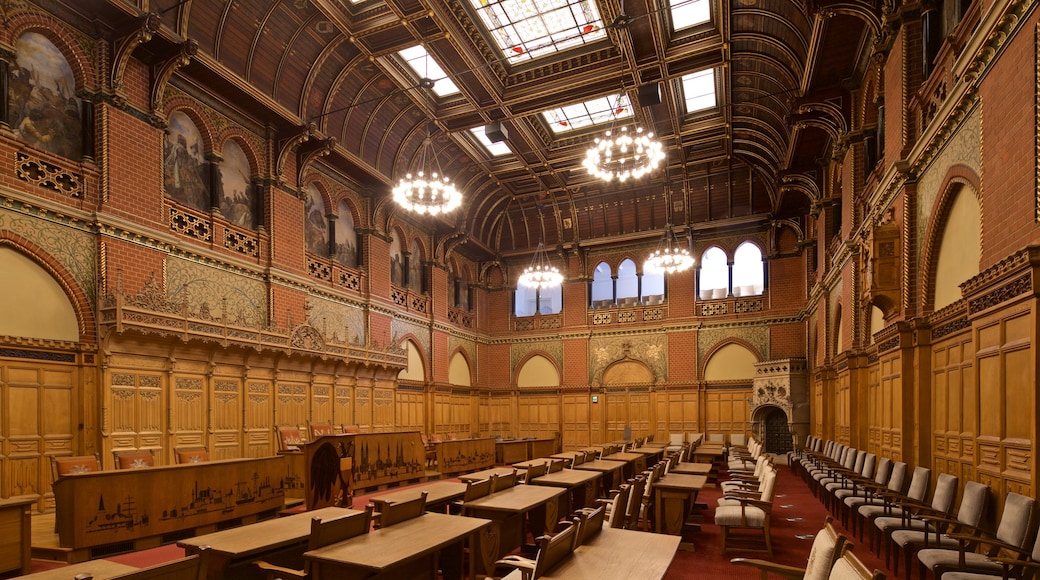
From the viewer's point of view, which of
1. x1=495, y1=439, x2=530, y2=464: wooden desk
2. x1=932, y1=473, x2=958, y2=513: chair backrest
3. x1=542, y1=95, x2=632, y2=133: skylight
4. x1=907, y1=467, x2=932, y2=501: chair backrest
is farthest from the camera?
x1=495, y1=439, x2=530, y2=464: wooden desk

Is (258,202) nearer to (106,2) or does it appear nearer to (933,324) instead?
(106,2)

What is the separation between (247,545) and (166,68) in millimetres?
9658

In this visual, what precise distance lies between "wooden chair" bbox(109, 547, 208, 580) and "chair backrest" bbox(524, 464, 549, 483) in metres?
4.96

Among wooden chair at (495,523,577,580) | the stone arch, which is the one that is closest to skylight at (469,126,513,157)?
the stone arch

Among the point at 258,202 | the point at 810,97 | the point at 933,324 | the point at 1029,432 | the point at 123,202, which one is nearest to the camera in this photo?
the point at 1029,432

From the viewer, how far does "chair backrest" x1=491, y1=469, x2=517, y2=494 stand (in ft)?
20.9

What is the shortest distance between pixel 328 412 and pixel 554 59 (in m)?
10.4

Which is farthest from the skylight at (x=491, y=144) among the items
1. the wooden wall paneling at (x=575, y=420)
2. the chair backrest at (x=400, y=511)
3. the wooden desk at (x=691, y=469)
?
the chair backrest at (x=400, y=511)

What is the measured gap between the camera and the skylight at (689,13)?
1141cm

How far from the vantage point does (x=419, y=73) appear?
545 inches

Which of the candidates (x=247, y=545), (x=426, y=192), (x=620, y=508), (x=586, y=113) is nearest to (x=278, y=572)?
(x=247, y=545)

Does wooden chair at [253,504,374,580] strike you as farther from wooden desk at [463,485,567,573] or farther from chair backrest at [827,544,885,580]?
chair backrest at [827,544,885,580]

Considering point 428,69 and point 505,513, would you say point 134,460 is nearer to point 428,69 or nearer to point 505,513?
point 505,513

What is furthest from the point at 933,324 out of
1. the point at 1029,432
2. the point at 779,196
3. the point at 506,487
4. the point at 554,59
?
the point at 779,196
